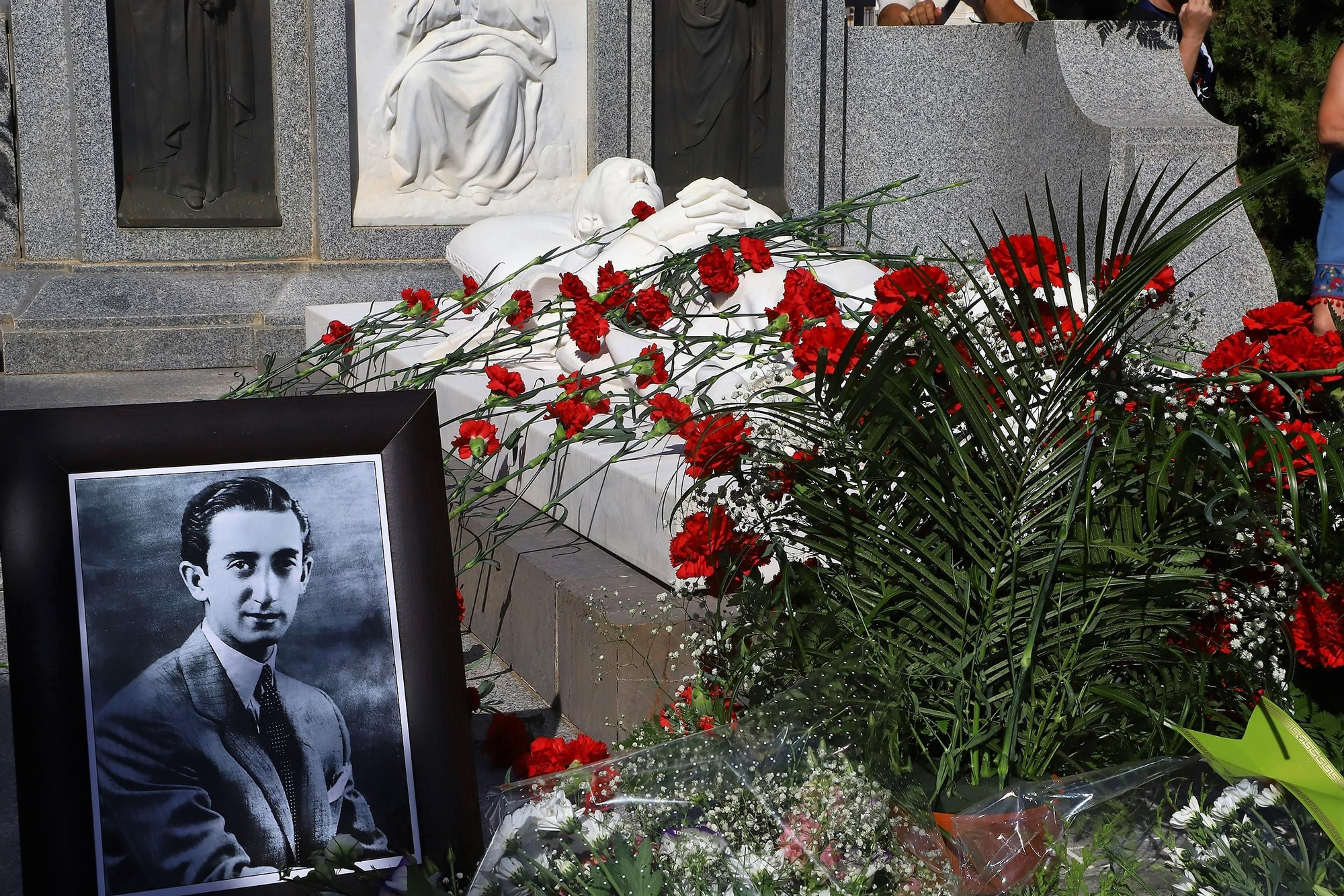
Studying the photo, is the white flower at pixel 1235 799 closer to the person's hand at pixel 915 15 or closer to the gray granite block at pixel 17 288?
the gray granite block at pixel 17 288

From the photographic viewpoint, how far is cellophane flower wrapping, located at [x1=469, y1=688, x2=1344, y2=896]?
3.29ft

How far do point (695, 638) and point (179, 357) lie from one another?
17.4ft

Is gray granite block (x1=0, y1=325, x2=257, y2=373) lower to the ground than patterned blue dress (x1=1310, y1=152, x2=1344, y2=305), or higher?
lower

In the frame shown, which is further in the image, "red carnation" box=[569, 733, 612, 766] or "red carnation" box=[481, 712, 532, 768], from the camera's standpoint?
"red carnation" box=[481, 712, 532, 768]

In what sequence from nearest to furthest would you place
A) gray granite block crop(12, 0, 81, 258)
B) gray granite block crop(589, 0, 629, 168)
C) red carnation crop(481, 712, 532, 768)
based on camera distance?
1. red carnation crop(481, 712, 532, 768)
2. gray granite block crop(12, 0, 81, 258)
3. gray granite block crop(589, 0, 629, 168)

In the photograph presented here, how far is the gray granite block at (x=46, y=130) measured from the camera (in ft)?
21.7

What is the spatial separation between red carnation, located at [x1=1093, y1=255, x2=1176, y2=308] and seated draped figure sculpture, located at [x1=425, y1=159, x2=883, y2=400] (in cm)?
141

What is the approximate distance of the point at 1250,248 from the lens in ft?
20.0

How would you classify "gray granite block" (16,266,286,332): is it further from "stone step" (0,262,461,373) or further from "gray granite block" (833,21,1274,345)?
"gray granite block" (833,21,1274,345)

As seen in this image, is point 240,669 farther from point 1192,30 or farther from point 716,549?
point 1192,30

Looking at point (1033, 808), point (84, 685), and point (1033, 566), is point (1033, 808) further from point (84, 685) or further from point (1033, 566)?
point (84, 685)

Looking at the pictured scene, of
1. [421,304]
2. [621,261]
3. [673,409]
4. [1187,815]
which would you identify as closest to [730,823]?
[1187,815]

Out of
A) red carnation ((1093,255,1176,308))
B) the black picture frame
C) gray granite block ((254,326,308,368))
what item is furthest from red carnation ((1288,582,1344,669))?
gray granite block ((254,326,308,368))

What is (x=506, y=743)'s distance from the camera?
2223 millimetres
